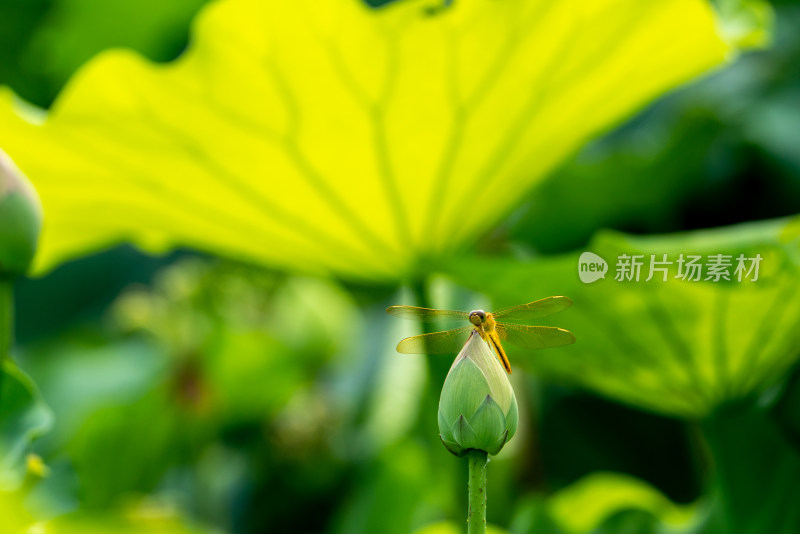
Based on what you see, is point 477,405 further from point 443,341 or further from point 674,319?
point 674,319

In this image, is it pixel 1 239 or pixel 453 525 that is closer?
pixel 1 239

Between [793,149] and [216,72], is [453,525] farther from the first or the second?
[793,149]

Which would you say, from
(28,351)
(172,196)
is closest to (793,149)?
(172,196)

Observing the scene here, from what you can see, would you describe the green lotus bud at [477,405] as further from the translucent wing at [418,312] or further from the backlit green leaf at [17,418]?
the backlit green leaf at [17,418]

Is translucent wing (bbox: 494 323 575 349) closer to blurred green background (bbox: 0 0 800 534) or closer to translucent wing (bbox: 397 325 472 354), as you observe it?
translucent wing (bbox: 397 325 472 354)

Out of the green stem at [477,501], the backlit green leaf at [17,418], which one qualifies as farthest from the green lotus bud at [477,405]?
the backlit green leaf at [17,418]

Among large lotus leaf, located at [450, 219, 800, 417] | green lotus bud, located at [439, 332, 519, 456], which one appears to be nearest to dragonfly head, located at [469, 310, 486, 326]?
green lotus bud, located at [439, 332, 519, 456]

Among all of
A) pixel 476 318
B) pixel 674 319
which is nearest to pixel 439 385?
Answer: pixel 674 319
